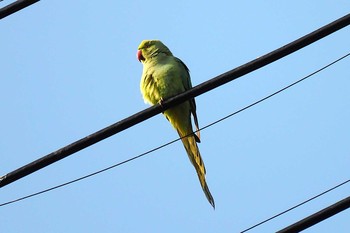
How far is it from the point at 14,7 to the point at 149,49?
3.77 metres

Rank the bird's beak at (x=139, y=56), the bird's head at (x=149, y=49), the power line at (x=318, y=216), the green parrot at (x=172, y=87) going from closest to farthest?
the power line at (x=318, y=216) → the green parrot at (x=172, y=87) → the bird's head at (x=149, y=49) → the bird's beak at (x=139, y=56)

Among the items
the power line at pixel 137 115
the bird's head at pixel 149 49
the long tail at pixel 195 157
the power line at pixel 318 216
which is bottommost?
the power line at pixel 318 216

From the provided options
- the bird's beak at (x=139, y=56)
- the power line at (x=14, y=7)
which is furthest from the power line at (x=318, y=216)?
A: the bird's beak at (x=139, y=56)

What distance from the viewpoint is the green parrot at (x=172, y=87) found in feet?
23.1

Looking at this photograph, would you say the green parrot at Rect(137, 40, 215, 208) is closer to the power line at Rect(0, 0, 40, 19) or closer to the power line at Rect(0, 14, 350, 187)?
the power line at Rect(0, 14, 350, 187)

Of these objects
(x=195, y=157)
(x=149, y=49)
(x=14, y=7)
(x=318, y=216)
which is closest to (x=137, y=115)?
(x=14, y=7)

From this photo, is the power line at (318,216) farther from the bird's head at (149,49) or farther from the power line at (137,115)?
the bird's head at (149,49)

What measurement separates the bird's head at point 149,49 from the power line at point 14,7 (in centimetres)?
355

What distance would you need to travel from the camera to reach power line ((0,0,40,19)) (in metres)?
4.32

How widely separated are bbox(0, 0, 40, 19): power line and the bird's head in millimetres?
3547

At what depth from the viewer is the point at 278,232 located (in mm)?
3639

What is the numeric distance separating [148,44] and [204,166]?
2188mm

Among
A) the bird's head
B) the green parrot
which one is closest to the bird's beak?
the bird's head

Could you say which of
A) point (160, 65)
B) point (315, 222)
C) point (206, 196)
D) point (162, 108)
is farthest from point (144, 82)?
point (315, 222)
